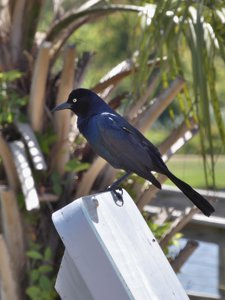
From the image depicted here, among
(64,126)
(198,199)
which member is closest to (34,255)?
(64,126)

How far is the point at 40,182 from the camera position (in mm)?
4105

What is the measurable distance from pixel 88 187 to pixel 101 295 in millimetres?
2498

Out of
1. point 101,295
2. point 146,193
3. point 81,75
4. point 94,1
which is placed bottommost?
point 146,193

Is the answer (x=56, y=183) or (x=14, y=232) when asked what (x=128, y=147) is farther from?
(x=14, y=232)

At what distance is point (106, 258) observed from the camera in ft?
5.40

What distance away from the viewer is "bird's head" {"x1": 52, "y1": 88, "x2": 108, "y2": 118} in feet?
11.5

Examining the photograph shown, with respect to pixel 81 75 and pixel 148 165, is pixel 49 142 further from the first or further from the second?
pixel 148 165

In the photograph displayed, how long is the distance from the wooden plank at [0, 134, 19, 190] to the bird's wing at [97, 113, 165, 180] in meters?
0.72

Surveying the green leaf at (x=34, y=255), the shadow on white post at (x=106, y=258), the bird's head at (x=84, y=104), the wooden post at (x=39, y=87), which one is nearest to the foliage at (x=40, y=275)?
the green leaf at (x=34, y=255)

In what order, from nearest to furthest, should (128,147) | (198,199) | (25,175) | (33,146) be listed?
(198,199), (128,147), (25,175), (33,146)

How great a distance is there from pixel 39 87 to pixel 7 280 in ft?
2.99

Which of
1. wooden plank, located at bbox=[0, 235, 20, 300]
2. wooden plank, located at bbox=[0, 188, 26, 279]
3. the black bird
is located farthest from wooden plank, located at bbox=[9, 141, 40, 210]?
the black bird

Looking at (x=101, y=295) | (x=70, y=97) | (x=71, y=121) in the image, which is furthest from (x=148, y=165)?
(x=101, y=295)

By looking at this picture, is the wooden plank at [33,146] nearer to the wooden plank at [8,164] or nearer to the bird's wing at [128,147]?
the wooden plank at [8,164]
